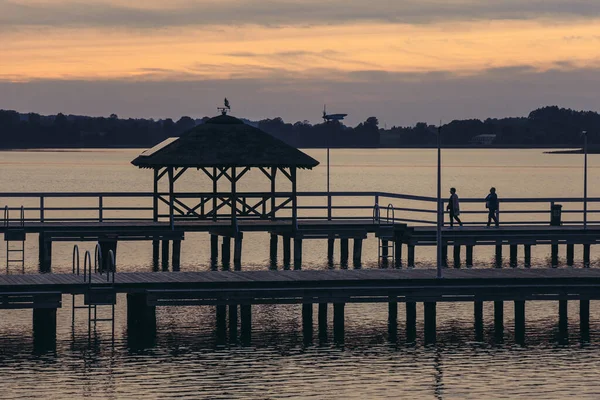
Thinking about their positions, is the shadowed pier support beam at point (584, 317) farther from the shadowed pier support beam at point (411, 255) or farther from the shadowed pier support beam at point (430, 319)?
the shadowed pier support beam at point (411, 255)

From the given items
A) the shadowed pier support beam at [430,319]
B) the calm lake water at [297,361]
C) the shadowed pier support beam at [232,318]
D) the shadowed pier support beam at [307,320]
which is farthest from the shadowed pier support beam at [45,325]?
the shadowed pier support beam at [430,319]

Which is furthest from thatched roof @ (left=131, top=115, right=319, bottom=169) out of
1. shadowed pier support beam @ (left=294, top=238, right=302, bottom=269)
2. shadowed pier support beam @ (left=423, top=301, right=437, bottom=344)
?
shadowed pier support beam @ (left=423, top=301, right=437, bottom=344)

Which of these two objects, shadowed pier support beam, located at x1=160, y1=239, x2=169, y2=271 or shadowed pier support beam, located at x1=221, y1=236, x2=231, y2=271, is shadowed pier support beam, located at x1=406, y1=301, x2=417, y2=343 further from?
shadowed pier support beam, located at x1=160, y1=239, x2=169, y2=271

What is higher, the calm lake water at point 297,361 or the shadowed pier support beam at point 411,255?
the shadowed pier support beam at point 411,255

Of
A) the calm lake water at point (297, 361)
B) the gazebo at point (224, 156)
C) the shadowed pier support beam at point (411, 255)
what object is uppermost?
the gazebo at point (224, 156)

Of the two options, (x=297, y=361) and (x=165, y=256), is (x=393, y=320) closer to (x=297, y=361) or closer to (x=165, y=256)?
(x=297, y=361)

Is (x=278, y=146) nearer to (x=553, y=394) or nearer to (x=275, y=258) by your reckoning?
(x=275, y=258)

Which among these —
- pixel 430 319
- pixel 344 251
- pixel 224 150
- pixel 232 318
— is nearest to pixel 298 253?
pixel 224 150

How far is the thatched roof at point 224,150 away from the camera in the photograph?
50.1 metres

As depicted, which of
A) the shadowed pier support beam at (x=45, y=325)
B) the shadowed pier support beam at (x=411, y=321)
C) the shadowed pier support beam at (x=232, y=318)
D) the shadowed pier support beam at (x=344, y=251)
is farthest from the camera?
the shadowed pier support beam at (x=344, y=251)

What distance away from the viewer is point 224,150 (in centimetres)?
5062

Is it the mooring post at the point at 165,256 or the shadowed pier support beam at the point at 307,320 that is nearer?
the shadowed pier support beam at the point at 307,320

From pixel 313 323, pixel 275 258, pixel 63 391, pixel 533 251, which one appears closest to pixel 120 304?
pixel 313 323

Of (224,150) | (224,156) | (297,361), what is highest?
(224,150)
